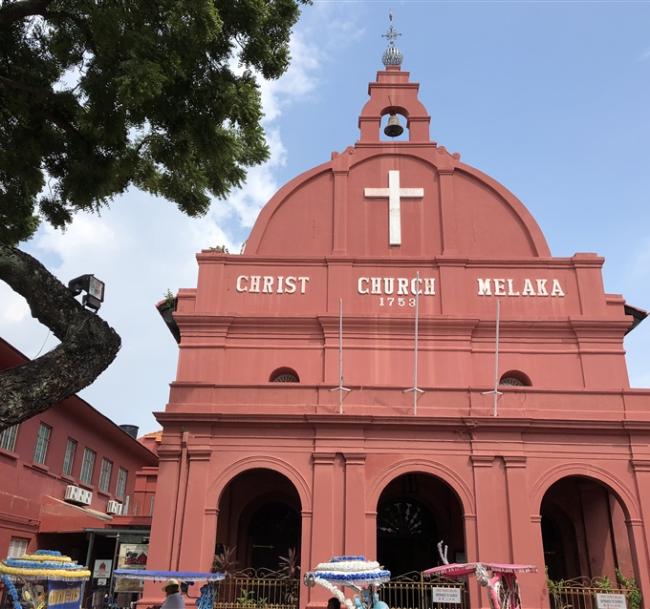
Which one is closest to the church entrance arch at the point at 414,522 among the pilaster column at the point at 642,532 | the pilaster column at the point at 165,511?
the pilaster column at the point at 642,532

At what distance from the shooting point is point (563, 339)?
18.0m

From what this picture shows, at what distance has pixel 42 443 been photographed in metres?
19.8

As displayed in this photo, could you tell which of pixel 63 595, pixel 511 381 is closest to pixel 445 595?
pixel 511 381

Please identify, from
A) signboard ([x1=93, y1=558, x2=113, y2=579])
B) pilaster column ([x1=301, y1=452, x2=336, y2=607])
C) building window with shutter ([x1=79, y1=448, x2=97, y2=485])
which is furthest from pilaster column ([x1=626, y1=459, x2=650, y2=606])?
building window with shutter ([x1=79, y1=448, x2=97, y2=485])

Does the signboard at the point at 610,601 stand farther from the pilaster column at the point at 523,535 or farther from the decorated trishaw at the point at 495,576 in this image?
the decorated trishaw at the point at 495,576

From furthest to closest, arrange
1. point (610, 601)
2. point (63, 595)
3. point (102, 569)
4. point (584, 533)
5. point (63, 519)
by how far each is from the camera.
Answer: point (63, 519) → point (102, 569) → point (584, 533) → point (610, 601) → point (63, 595)

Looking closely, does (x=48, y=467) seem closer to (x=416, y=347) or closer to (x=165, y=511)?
(x=165, y=511)

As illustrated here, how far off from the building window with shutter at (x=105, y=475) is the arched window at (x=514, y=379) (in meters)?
14.8

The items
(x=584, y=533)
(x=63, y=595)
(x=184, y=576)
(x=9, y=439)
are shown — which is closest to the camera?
(x=63, y=595)

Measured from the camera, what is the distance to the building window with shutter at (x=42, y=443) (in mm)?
19453

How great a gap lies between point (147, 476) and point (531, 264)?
54.1ft

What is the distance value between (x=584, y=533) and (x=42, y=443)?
49.2 ft

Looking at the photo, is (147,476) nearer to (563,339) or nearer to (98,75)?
(563,339)

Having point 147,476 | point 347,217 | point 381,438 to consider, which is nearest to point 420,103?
point 347,217
